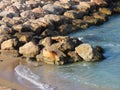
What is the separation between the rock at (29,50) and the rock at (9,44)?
721 mm

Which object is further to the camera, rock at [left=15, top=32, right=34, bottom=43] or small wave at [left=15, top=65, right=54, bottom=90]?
rock at [left=15, top=32, right=34, bottom=43]

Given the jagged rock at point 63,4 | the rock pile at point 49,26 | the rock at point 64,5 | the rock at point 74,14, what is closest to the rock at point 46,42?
the rock pile at point 49,26

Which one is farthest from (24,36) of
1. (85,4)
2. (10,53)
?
(85,4)

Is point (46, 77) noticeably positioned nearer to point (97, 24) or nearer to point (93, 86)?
point (93, 86)

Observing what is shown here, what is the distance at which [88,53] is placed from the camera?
1828cm

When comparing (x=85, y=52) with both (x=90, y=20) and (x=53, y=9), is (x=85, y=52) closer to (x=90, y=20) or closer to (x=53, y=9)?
(x=90, y=20)

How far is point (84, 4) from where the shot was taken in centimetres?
2806

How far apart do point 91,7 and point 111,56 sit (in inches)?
361

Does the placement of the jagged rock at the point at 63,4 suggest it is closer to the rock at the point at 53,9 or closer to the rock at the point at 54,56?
the rock at the point at 53,9

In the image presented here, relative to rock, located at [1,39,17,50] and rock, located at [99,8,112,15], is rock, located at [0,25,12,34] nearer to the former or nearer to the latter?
rock, located at [1,39,17,50]

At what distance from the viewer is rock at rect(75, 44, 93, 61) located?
60.0 ft

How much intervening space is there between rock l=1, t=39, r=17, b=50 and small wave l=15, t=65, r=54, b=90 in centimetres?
243

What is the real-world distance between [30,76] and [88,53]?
3273 mm

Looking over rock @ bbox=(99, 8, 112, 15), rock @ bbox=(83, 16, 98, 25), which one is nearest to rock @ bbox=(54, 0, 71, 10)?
rock @ bbox=(83, 16, 98, 25)
